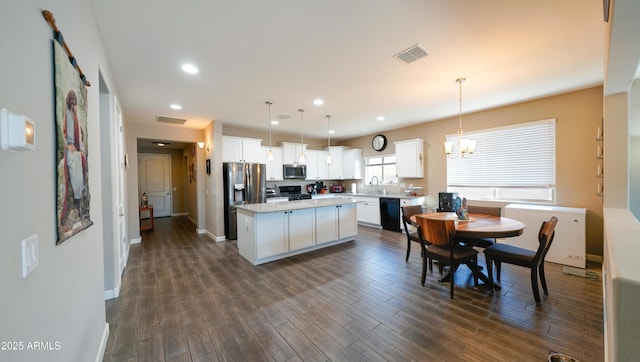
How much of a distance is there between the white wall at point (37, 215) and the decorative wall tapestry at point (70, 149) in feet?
0.17

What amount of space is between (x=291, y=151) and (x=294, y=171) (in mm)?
584

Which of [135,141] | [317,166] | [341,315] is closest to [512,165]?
[341,315]

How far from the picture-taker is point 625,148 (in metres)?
2.57

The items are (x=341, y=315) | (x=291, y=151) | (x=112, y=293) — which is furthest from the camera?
(x=291, y=151)

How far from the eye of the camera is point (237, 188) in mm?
5320

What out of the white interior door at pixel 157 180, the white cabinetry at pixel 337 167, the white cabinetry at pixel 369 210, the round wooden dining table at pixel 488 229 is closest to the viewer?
the round wooden dining table at pixel 488 229

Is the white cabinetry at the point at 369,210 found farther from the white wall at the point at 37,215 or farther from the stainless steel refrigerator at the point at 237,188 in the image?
the white wall at the point at 37,215

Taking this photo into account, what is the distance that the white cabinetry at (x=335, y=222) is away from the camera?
441 cm

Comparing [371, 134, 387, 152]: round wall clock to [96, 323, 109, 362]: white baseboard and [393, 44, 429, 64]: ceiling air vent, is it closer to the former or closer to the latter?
[393, 44, 429, 64]: ceiling air vent

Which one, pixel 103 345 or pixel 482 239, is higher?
pixel 482 239

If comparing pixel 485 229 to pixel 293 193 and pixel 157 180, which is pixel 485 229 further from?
pixel 157 180

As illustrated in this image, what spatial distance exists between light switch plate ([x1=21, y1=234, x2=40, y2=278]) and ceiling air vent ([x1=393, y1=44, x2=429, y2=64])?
117 inches

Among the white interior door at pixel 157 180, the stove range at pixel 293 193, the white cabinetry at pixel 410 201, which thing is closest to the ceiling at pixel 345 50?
the white cabinetry at pixel 410 201

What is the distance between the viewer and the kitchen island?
A: 3.69 meters
